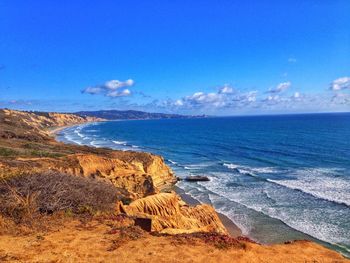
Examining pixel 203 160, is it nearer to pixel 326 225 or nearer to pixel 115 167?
pixel 115 167

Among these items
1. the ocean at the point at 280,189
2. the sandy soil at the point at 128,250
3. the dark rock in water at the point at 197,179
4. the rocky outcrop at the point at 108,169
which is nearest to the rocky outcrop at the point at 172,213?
the sandy soil at the point at 128,250

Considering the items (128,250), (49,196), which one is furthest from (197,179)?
(128,250)

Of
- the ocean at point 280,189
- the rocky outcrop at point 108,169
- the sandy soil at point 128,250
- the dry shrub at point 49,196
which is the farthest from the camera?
the rocky outcrop at point 108,169

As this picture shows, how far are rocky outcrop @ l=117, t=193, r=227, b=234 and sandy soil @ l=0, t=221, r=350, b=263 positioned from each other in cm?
339

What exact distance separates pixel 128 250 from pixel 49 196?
5085 mm

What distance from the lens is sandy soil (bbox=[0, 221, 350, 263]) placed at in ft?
34.7

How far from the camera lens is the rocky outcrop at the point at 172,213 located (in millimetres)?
16672

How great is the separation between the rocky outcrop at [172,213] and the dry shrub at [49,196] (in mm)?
1409

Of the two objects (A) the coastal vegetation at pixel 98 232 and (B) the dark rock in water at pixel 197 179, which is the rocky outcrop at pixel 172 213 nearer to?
(A) the coastal vegetation at pixel 98 232

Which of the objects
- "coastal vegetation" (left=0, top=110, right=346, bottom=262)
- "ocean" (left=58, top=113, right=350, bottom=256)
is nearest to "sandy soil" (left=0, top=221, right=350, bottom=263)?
"coastal vegetation" (left=0, top=110, right=346, bottom=262)

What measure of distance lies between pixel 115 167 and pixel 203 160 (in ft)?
82.1

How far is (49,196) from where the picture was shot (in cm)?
1439

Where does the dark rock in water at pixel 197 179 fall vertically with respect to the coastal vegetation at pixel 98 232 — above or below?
below

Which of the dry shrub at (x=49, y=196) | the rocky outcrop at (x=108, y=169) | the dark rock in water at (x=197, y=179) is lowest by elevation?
the dark rock in water at (x=197, y=179)
